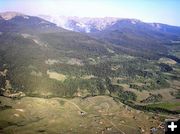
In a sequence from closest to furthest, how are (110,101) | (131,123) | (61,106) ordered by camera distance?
(131,123) → (61,106) → (110,101)

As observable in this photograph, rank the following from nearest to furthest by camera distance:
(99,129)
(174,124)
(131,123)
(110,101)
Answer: (174,124) < (99,129) < (131,123) < (110,101)

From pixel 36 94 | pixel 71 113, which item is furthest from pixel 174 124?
pixel 36 94

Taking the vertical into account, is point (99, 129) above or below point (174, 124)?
below

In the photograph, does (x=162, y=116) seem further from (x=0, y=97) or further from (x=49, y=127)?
(x=0, y=97)

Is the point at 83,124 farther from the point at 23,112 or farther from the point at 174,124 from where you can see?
the point at 174,124

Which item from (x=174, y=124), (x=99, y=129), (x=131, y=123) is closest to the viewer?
(x=174, y=124)

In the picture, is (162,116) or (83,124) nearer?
(83,124)

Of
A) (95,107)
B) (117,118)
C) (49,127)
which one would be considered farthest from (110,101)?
(49,127)

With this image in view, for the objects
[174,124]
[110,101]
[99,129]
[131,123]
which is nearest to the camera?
[174,124]

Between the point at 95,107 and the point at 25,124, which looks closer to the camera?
the point at 25,124
